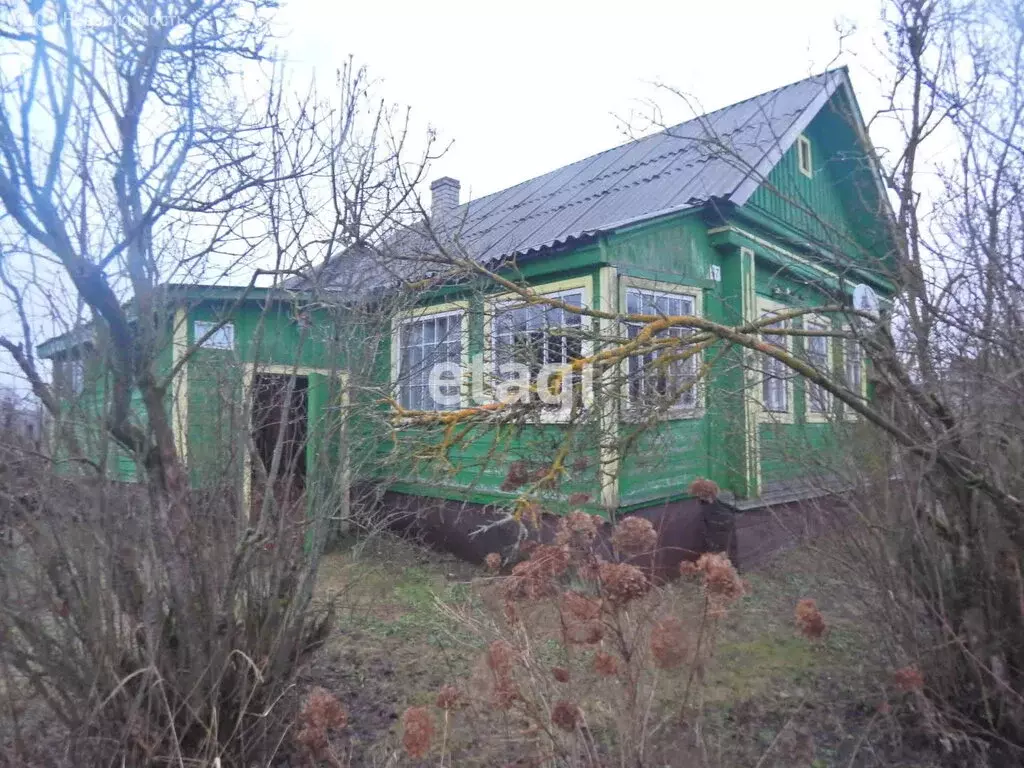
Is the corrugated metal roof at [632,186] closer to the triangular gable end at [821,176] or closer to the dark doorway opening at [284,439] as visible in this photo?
the triangular gable end at [821,176]

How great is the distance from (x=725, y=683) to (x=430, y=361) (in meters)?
3.20

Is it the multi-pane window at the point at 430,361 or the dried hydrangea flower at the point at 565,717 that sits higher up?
the multi-pane window at the point at 430,361

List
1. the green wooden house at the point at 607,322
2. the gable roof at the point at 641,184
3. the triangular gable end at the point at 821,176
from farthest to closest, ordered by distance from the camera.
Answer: the gable roof at the point at 641,184
the triangular gable end at the point at 821,176
the green wooden house at the point at 607,322

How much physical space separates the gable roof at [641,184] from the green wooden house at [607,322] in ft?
0.14

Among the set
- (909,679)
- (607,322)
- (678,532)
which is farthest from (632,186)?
(909,679)

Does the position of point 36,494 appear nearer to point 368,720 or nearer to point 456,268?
point 368,720

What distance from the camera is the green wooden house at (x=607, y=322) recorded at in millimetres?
3795

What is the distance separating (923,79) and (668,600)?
3.18m

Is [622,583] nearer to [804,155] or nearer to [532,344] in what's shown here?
[532,344]

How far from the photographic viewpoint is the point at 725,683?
450 centimetres

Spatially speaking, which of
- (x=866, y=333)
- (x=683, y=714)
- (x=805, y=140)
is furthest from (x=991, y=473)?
(x=805, y=140)

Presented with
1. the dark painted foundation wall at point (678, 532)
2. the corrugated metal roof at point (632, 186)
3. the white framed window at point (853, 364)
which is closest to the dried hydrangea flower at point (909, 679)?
the white framed window at point (853, 364)

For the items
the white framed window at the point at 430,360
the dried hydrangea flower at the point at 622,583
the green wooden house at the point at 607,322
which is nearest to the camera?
the dried hydrangea flower at the point at 622,583

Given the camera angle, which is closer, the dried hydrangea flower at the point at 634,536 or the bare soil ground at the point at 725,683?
the dried hydrangea flower at the point at 634,536
